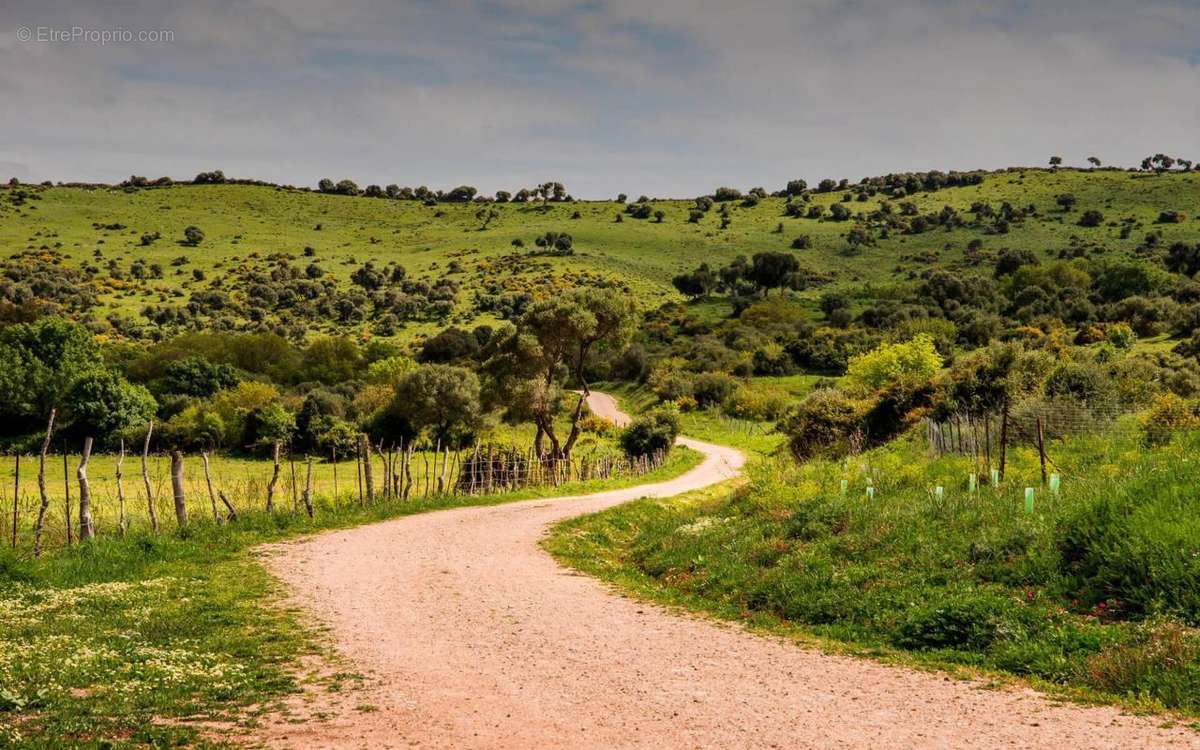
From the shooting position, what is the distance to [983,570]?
1230 cm

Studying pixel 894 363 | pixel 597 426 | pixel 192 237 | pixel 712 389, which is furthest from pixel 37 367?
pixel 192 237

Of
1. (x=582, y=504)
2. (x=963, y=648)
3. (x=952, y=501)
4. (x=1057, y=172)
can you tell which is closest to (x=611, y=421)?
(x=582, y=504)

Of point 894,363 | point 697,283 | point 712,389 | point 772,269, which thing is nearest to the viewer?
point 894,363

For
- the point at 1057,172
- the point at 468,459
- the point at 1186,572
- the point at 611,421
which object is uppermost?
the point at 1057,172

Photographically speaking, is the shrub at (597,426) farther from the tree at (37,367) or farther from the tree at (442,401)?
the tree at (37,367)

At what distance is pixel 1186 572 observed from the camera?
399 inches

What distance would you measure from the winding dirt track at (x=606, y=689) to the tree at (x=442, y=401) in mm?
40174

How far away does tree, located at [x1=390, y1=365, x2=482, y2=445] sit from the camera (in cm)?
5553

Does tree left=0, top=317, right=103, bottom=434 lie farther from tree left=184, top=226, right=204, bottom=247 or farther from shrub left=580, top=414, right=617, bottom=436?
tree left=184, top=226, right=204, bottom=247

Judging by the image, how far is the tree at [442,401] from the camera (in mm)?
55531

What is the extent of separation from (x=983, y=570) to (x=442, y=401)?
152 ft

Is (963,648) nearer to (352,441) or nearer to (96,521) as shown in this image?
(96,521)

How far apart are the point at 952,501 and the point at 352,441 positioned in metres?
47.5

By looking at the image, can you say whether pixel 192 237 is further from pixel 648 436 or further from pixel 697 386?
pixel 648 436
